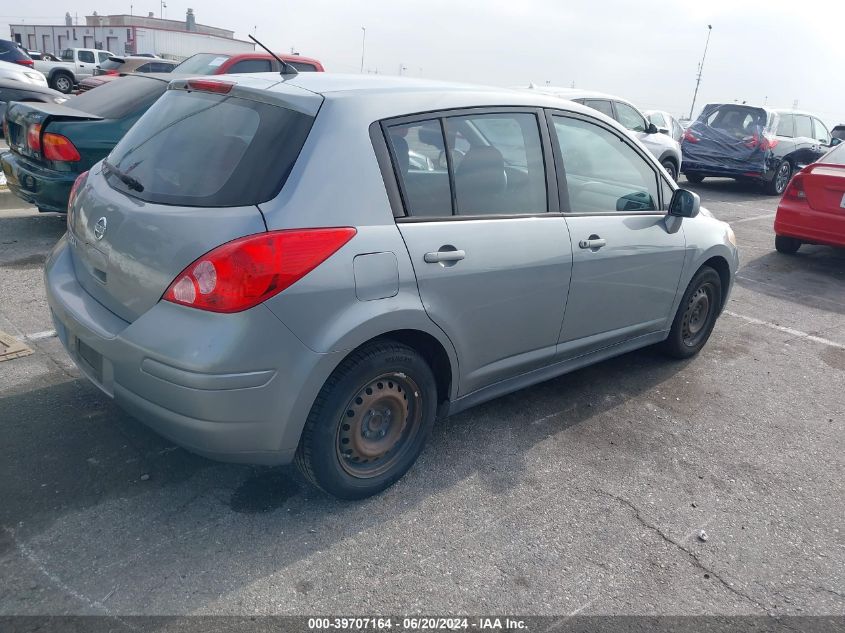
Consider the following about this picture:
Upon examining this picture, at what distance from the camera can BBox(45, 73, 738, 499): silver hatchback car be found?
A: 2549 mm

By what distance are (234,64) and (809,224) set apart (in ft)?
23.4

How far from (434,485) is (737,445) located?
1799 millimetres

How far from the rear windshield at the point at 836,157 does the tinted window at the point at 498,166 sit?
6.11 metres

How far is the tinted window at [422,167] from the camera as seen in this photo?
2.97 meters

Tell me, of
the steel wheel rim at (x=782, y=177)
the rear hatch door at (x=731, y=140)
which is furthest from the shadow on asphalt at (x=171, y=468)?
the steel wheel rim at (x=782, y=177)

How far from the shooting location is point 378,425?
3.09 meters

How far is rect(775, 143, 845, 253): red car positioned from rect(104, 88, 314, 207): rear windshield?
7031mm

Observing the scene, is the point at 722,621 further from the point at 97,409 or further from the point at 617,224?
the point at 97,409

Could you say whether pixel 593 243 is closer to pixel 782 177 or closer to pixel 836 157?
pixel 836 157

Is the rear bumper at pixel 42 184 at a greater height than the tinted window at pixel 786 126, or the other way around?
the tinted window at pixel 786 126

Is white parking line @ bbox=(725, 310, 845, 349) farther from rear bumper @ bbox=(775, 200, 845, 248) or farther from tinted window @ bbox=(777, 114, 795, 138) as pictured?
tinted window @ bbox=(777, 114, 795, 138)

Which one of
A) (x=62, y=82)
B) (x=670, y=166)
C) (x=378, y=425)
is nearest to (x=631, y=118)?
(x=670, y=166)

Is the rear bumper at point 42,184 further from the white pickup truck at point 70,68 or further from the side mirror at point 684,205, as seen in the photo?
the white pickup truck at point 70,68

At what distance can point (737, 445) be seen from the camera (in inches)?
154
